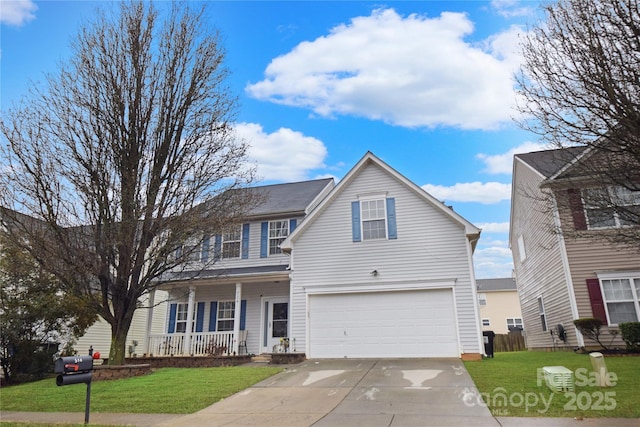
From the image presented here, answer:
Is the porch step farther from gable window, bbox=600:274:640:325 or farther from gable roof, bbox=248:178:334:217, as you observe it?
gable window, bbox=600:274:640:325

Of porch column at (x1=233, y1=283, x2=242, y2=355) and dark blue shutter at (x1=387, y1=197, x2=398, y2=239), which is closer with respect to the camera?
dark blue shutter at (x1=387, y1=197, x2=398, y2=239)

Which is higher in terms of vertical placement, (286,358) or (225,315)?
(225,315)

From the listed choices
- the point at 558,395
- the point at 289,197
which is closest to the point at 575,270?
the point at 558,395

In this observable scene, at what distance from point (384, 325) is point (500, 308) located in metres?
28.9

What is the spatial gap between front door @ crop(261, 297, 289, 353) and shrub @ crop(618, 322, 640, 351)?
11.6 metres

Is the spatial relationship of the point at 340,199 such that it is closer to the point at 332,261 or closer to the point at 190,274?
the point at 332,261

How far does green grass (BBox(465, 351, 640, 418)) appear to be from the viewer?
20.3ft

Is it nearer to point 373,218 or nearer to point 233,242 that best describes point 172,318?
point 233,242

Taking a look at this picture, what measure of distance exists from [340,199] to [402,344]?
5.81 metres

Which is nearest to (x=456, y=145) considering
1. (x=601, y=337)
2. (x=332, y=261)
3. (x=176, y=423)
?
(x=332, y=261)

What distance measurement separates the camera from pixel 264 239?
59.2 ft

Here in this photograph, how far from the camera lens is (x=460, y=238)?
46.1ft

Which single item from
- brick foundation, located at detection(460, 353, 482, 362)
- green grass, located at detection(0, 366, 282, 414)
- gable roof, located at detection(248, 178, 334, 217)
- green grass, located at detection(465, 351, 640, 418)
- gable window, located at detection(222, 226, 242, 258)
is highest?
gable roof, located at detection(248, 178, 334, 217)

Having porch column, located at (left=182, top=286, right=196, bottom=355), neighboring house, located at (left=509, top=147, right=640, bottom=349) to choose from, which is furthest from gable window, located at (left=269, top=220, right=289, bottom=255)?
neighboring house, located at (left=509, top=147, right=640, bottom=349)
